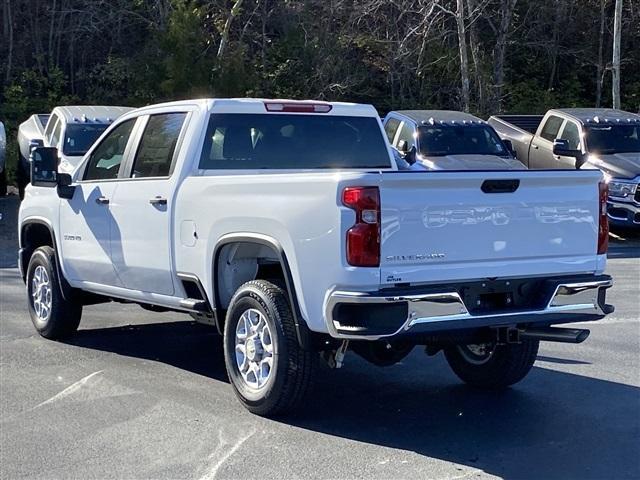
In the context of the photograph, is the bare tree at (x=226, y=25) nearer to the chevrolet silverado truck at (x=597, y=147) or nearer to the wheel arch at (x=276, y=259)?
the chevrolet silverado truck at (x=597, y=147)

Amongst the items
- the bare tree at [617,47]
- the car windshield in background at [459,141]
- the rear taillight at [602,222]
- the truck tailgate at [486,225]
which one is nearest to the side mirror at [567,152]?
the car windshield in background at [459,141]

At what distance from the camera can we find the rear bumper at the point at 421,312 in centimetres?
541

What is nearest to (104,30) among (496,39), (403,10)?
(403,10)

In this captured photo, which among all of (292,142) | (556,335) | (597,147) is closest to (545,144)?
(597,147)

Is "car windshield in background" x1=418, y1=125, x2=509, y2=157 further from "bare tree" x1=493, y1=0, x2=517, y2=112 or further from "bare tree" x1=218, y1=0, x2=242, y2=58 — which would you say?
"bare tree" x1=493, y1=0, x2=517, y2=112

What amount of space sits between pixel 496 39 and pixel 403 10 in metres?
3.13

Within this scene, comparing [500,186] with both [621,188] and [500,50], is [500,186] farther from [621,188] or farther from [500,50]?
[500,50]

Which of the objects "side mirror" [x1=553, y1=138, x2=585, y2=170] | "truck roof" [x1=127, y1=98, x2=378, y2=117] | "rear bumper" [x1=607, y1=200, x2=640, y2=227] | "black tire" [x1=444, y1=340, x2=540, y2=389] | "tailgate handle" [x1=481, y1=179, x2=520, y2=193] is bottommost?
"rear bumper" [x1=607, y1=200, x2=640, y2=227]

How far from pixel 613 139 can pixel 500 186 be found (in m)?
12.0

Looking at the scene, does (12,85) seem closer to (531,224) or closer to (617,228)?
(617,228)

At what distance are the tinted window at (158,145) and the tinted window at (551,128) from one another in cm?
1143

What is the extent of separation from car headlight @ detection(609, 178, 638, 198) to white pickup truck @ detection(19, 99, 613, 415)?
8.71 metres

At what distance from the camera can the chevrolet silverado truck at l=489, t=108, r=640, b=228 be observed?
1561 cm

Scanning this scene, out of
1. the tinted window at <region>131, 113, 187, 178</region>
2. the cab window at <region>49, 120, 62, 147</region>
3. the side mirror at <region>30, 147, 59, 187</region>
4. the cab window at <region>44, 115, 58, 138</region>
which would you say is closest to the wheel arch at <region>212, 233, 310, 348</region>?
the tinted window at <region>131, 113, 187, 178</region>
